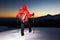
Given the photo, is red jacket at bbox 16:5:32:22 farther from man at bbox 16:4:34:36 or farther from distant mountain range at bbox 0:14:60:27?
distant mountain range at bbox 0:14:60:27

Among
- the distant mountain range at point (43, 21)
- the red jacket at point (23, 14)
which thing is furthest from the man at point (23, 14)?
the distant mountain range at point (43, 21)

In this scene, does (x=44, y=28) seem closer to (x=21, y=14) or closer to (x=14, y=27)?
(x=14, y=27)

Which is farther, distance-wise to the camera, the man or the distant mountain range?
the distant mountain range

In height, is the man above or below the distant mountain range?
above

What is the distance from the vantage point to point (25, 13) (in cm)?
228

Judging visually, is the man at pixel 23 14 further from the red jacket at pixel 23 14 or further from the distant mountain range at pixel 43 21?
the distant mountain range at pixel 43 21

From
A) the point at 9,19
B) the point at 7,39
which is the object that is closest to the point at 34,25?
the point at 9,19

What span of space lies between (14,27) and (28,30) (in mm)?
350

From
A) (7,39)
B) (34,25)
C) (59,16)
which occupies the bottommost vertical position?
(7,39)

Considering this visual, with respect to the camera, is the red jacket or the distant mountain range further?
the distant mountain range

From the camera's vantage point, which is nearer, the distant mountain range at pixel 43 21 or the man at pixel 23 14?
the man at pixel 23 14

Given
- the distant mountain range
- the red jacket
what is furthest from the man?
the distant mountain range

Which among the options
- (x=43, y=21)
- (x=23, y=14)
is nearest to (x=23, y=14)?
(x=23, y=14)

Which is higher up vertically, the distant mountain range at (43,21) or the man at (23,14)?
the man at (23,14)
